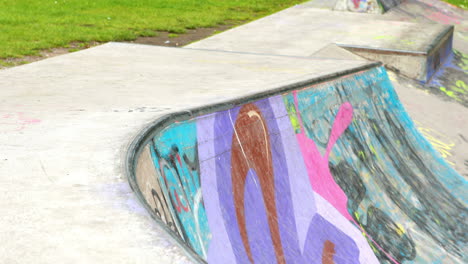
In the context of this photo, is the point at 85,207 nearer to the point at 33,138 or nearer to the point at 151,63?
the point at 33,138

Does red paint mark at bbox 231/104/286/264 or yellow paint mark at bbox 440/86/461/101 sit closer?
red paint mark at bbox 231/104/286/264

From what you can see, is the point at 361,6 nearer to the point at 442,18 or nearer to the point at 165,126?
the point at 442,18

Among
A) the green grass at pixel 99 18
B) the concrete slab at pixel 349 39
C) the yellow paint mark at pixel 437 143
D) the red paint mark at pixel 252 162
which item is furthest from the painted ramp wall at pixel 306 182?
the green grass at pixel 99 18

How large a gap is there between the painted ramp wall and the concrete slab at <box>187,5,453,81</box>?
2.45 metres

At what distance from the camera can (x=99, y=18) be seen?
14023 millimetres

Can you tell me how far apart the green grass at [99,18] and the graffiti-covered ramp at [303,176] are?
4.69 meters

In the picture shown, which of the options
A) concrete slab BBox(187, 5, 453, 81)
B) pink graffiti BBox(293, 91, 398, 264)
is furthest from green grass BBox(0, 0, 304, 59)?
pink graffiti BBox(293, 91, 398, 264)

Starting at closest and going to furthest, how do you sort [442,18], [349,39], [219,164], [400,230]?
[219,164] → [400,230] → [349,39] → [442,18]

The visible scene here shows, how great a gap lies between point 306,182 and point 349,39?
6.66 metres

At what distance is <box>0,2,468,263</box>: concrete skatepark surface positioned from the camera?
2230 millimetres

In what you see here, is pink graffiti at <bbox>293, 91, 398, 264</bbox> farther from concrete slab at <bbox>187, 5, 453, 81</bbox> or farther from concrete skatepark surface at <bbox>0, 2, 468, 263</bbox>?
concrete slab at <bbox>187, 5, 453, 81</bbox>

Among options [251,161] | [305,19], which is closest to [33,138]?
[251,161]

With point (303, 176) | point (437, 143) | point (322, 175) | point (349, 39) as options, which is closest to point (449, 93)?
point (349, 39)

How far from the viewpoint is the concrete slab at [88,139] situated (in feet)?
6.49
